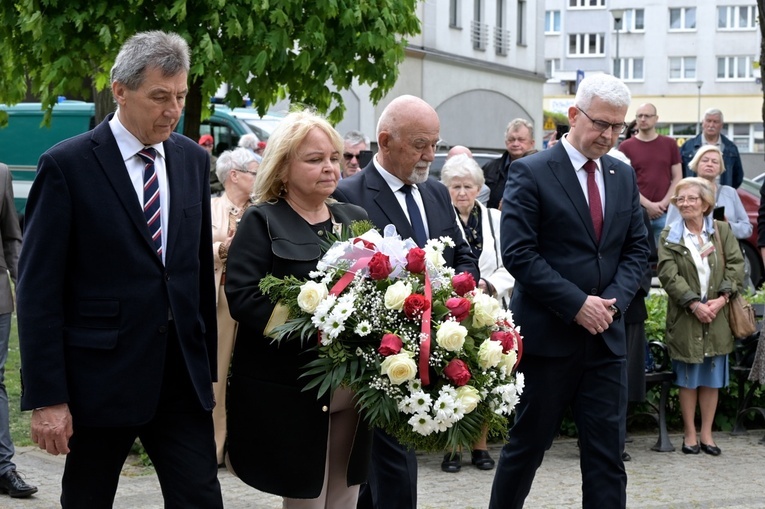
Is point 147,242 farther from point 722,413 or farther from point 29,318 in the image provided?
point 722,413

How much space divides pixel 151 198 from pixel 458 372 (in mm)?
1257

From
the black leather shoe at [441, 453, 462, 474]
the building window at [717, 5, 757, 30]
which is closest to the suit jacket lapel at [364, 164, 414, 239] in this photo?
the black leather shoe at [441, 453, 462, 474]

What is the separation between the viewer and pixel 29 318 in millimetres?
3982

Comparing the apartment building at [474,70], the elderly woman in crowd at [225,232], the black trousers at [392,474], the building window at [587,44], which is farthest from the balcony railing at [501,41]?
the black trousers at [392,474]

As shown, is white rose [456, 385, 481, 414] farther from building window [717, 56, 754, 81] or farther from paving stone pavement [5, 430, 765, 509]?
building window [717, 56, 754, 81]

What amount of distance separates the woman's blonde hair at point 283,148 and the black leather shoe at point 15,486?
9.72ft

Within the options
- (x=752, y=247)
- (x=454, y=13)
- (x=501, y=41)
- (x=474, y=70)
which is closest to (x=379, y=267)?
(x=752, y=247)

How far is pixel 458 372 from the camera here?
13.8ft

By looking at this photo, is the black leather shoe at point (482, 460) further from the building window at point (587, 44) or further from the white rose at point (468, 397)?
the building window at point (587, 44)

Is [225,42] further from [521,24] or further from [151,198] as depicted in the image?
[521,24]

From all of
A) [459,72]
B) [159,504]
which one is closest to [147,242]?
[159,504]

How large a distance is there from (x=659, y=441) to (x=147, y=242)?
→ 5454mm

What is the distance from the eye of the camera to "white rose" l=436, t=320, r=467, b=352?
420cm

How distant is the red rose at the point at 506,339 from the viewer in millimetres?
4402
